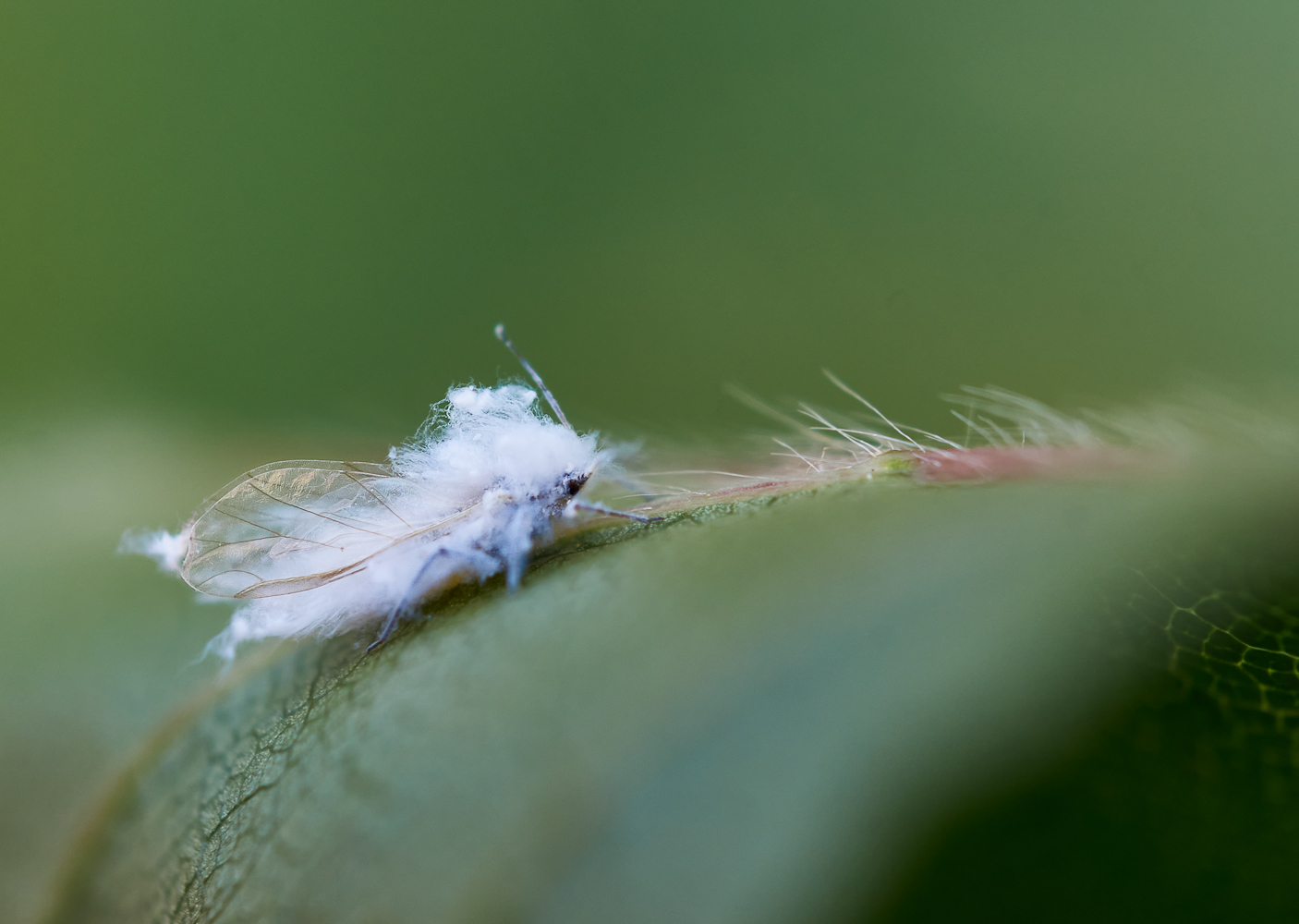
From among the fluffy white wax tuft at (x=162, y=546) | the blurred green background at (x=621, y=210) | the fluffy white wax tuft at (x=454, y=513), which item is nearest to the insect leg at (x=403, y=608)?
the fluffy white wax tuft at (x=454, y=513)

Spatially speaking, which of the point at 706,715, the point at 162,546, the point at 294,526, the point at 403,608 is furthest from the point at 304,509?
the point at 706,715

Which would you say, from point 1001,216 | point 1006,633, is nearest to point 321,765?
point 1006,633

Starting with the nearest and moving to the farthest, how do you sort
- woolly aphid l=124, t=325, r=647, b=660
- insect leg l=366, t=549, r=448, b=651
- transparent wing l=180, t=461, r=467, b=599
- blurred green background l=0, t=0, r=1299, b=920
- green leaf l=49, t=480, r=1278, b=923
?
green leaf l=49, t=480, r=1278, b=923 → insect leg l=366, t=549, r=448, b=651 → woolly aphid l=124, t=325, r=647, b=660 → transparent wing l=180, t=461, r=467, b=599 → blurred green background l=0, t=0, r=1299, b=920

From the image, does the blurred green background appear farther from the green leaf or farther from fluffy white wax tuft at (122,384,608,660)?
the green leaf

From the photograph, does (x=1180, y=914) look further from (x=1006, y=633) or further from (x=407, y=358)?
(x=407, y=358)

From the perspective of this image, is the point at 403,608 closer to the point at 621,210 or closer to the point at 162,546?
the point at 162,546

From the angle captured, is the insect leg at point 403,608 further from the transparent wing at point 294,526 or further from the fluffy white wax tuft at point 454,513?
the transparent wing at point 294,526

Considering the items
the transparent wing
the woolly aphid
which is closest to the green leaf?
the woolly aphid
